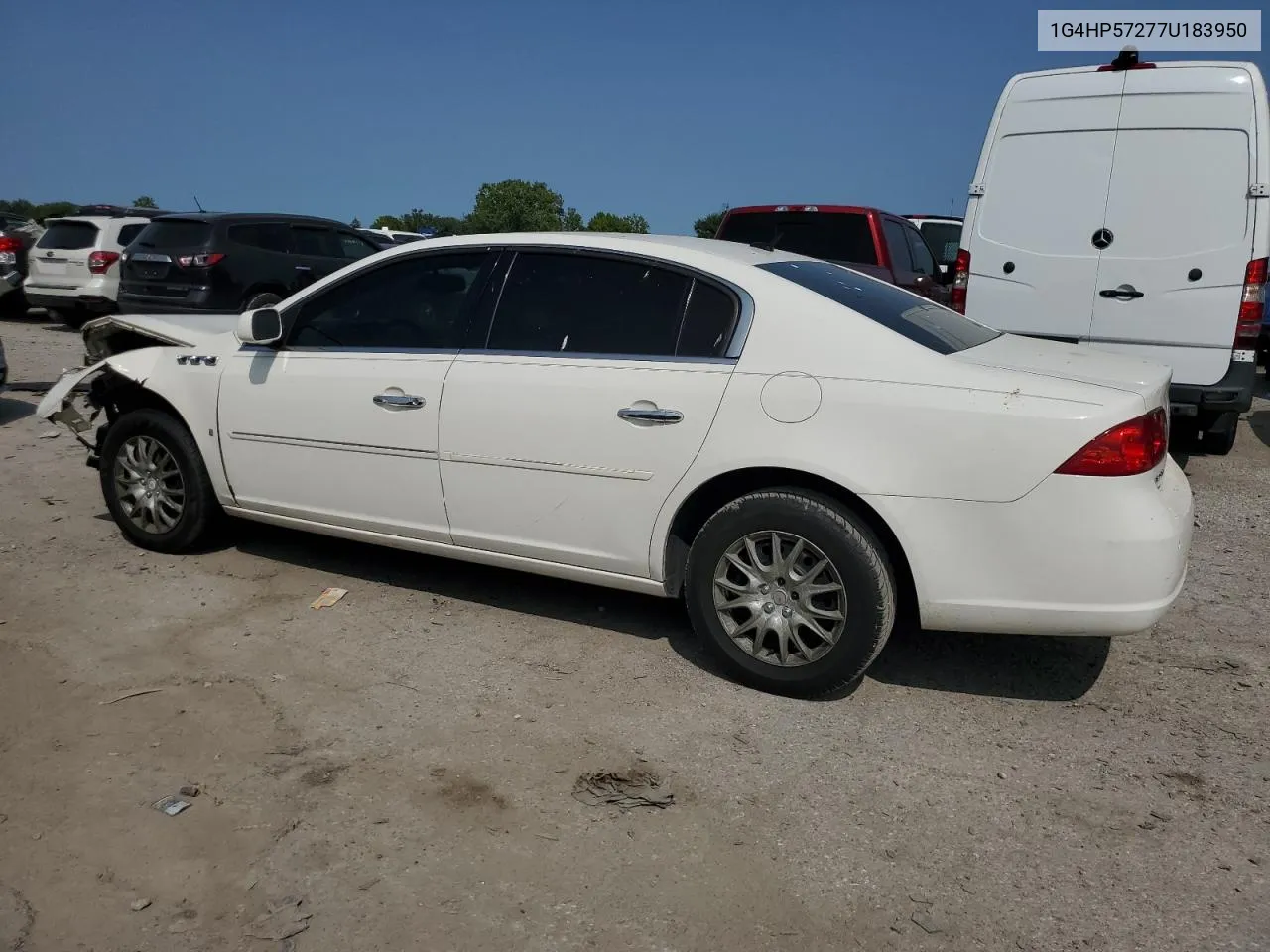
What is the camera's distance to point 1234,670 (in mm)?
4102

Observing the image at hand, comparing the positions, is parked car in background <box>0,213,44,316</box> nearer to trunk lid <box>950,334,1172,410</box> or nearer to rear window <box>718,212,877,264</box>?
rear window <box>718,212,877,264</box>

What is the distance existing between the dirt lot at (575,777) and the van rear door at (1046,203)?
3.01 meters

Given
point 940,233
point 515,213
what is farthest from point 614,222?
point 940,233

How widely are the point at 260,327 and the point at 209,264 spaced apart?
7654mm

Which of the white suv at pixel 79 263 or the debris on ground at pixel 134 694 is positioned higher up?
the white suv at pixel 79 263

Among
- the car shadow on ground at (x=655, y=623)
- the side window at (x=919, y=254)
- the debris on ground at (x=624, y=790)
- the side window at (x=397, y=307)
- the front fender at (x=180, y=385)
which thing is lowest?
the debris on ground at (x=624, y=790)

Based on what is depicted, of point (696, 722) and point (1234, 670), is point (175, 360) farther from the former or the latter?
point (1234, 670)

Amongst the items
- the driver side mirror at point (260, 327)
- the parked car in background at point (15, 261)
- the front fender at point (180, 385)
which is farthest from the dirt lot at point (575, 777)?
the parked car in background at point (15, 261)

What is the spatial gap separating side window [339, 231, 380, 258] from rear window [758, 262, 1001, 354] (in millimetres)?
10103

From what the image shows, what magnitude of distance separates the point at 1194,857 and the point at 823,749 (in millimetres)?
1110

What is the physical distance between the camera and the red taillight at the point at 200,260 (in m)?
11.5

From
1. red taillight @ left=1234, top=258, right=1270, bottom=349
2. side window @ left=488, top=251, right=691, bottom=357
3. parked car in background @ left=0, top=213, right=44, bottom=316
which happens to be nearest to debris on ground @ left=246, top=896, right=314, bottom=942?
side window @ left=488, top=251, right=691, bottom=357

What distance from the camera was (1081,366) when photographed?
12.2 feet

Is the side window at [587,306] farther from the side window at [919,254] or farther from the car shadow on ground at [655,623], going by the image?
the side window at [919,254]
